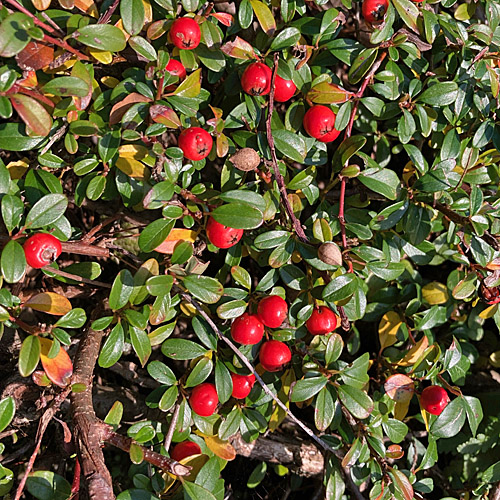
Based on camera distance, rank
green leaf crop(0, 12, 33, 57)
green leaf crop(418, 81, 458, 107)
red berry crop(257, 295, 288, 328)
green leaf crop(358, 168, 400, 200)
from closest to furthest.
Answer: green leaf crop(0, 12, 33, 57) < red berry crop(257, 295, 288, 328) < green leaf crop(358, 168, 400, 200) < green leaf crop(418, 81, 458, 107)

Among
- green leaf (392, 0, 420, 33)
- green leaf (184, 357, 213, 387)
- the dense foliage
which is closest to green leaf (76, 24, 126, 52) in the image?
the dense foliage

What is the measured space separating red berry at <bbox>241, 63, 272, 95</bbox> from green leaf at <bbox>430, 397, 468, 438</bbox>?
148cm

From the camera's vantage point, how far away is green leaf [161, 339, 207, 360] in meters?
2.06

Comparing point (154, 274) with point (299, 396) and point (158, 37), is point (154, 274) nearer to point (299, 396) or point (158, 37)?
point (299, 396)

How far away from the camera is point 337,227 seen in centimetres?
214

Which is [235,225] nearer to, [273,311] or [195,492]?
[273,311]

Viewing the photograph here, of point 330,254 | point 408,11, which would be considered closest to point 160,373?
point 330,254

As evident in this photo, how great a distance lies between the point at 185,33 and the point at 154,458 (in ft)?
4.82

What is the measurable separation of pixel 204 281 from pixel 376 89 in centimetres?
104

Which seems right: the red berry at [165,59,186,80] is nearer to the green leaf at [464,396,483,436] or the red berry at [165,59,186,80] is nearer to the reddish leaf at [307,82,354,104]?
the reddish leaf at [307,82,354,104]

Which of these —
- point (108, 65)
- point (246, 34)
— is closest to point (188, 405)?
point (108, 65)

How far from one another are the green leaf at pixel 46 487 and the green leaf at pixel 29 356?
1.35ft

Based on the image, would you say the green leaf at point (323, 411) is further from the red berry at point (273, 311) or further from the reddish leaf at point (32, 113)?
the reddish leaf at point (32, 113)

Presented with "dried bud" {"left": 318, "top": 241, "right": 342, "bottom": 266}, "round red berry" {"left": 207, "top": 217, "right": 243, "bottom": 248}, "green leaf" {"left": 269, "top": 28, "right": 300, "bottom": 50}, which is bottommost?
"dried bud" {"left": 318, "top": 241, "right": 342, "bottom": 266}
